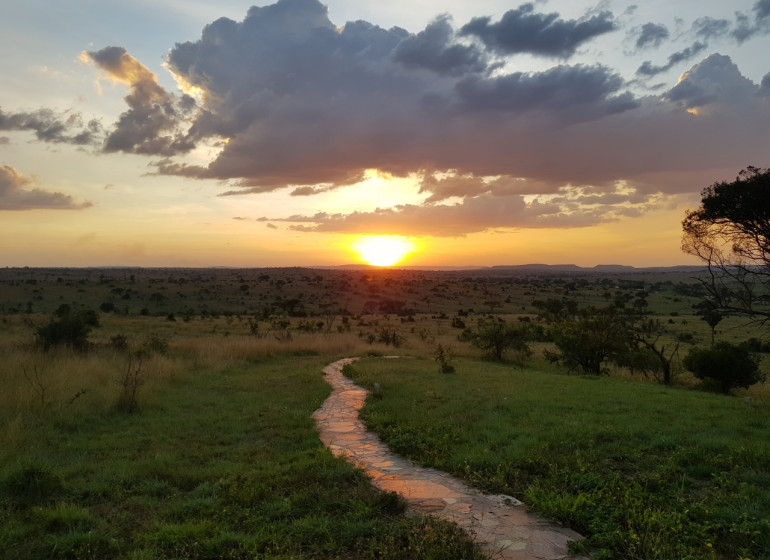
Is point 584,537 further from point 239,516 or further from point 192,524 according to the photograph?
point 192,524

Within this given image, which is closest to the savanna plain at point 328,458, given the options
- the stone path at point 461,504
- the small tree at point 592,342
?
the stone path at point 461,504

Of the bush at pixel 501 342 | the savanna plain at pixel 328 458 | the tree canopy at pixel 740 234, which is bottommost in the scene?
the bush at pixel 501 342

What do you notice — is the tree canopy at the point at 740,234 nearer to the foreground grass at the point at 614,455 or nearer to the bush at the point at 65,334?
the foreground grass at the point at 614,455

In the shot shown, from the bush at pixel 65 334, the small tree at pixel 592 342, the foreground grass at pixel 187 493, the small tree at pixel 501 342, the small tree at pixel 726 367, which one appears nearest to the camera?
the foreground grass at pixel 187 493

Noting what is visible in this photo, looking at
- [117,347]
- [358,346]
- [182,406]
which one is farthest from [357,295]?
[182,406]

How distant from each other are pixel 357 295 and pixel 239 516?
73143 mm

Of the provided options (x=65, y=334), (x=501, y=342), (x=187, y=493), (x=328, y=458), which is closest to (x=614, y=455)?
(x=328, y=458)

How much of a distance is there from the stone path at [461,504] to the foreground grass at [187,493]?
37cm

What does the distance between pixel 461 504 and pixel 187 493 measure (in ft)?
11.9

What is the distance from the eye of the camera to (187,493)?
254 inches

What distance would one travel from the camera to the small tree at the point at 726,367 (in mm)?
17328

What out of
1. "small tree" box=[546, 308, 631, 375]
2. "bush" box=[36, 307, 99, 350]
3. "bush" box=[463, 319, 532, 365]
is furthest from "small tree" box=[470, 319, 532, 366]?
"bush" box=[36, 307, 99, 350]

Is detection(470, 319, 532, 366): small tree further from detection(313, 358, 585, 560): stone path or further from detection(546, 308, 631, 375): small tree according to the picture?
detection(313, 358, 585, 560): stone path

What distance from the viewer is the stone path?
4.90 metres
